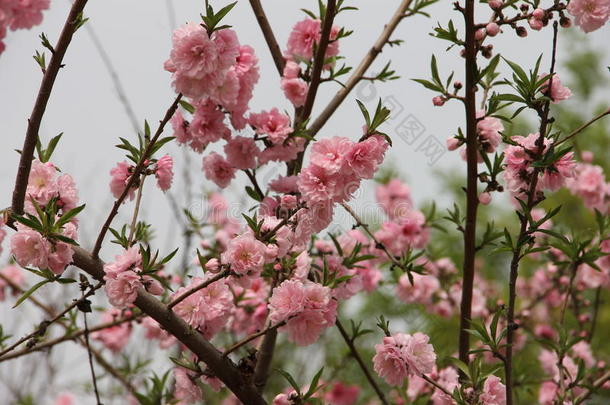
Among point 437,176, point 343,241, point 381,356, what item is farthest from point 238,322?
point 437,176

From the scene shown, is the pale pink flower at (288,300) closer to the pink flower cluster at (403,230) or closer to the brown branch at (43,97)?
the brown branch at (43,97)

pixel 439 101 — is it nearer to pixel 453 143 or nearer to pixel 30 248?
pixel 453 143

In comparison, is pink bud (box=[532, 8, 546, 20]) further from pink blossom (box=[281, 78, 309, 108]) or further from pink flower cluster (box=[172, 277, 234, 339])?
pink flower cluster (box=[172, 277, 234, 339])

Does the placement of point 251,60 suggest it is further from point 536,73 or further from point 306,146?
point 536,73

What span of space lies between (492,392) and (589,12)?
Result: 3.43 ft

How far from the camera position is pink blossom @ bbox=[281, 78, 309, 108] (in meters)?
2.31

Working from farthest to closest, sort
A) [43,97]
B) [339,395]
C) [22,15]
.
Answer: [339,395]
[22,15]
[43,97]

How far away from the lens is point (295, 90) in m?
2.32

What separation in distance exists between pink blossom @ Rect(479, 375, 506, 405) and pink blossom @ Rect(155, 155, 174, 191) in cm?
103

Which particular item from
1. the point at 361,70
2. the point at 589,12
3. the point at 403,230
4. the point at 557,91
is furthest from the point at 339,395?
the point at 589,12

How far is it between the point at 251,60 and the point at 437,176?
11.1 m

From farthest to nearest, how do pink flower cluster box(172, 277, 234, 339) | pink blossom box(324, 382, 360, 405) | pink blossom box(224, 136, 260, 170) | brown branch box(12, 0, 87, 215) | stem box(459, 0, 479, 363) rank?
pink blossom box(324, 382, 360, 405) < pink blossom box(224, 136, 260, 170) < pink flower cluster box(172, 277, 234, 339) < stem box(459, 0, 479, 363) < brown branch box(12, 0, 87, 215)

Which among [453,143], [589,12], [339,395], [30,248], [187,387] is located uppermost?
→ [339,395]

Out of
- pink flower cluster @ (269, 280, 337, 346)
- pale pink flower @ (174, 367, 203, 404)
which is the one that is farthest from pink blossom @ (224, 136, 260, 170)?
→ pale pink flower @ (174, 367, 203, 404)
